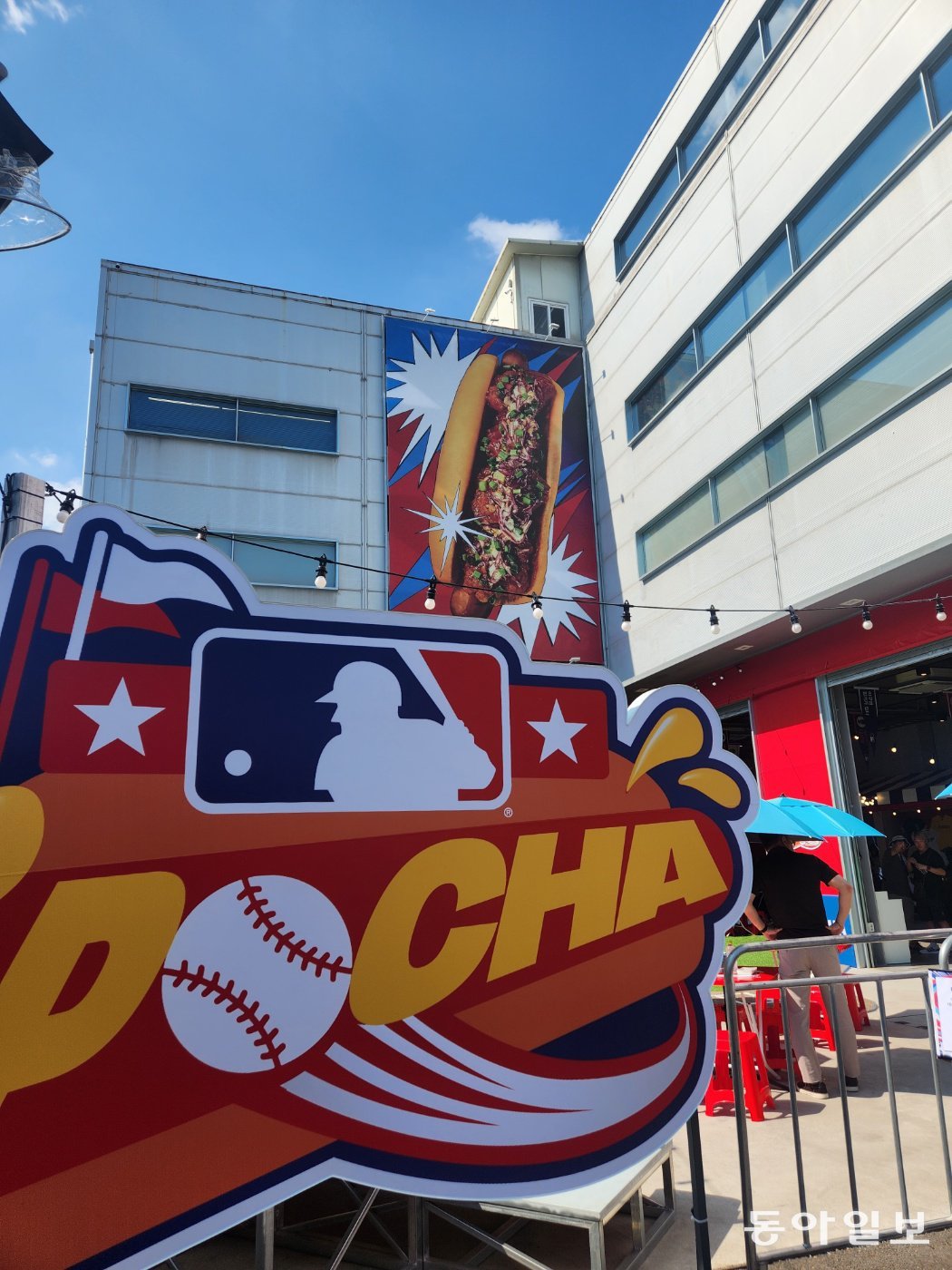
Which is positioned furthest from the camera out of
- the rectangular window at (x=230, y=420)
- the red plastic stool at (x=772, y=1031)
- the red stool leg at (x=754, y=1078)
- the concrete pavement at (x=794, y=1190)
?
the rectangular window at (x=230, y=420)

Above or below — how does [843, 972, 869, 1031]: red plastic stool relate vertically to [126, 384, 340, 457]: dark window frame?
below

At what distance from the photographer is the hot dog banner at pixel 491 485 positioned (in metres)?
15.6

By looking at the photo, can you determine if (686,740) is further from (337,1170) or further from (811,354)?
(811,354)

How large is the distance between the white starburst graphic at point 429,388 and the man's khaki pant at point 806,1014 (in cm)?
1205

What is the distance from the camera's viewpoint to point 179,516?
14.7 metres

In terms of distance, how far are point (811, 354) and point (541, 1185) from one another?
11.0m

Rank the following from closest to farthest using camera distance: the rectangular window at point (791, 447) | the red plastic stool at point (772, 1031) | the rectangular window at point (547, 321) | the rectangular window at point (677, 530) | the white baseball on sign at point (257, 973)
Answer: the white baseball on sign at point (257, 973) → the red plastic stool at point (772, 1031) → the rectangular window at point (791, 447) → the rectangular window at point (677, 530) → the rectangular window at point (547, 321)

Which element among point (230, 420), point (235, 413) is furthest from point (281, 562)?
point (235, 413)

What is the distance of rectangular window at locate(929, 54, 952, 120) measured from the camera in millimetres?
8945

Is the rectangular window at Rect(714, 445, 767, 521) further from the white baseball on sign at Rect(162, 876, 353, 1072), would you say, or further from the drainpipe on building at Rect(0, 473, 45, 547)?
the drainpipe on building at Rect(0, 473, 45, 547)

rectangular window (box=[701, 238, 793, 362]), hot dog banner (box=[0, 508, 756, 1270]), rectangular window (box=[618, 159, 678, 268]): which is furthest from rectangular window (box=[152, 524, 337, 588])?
hot dog banner (box=[0, 508, 756, 1270])

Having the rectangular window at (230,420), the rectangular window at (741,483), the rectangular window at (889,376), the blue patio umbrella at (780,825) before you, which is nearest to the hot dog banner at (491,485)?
the rectangular window at (230,420)

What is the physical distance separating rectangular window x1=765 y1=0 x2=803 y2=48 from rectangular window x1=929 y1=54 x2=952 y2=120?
3.34 metres

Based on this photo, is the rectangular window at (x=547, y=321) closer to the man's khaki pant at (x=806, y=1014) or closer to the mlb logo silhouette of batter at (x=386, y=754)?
the man's khaki pant at (x=806, y=1014)
